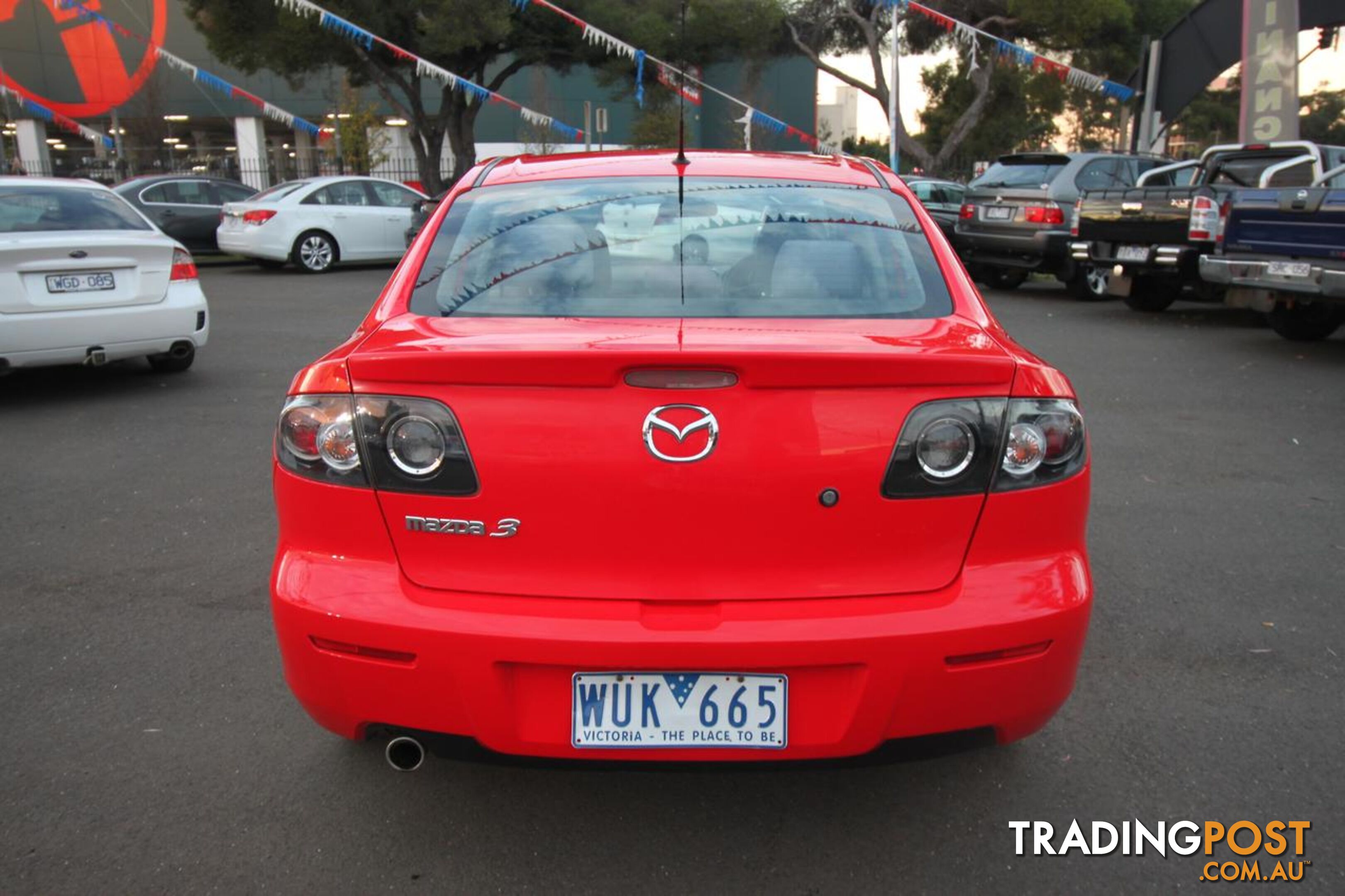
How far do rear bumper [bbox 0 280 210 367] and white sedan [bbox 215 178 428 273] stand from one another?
27.8 ft

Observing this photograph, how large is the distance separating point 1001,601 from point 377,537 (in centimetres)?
128

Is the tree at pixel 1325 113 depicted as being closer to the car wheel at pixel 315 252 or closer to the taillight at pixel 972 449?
the car wheel at pixel 315 252

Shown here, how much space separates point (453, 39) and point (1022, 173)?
13.5 meters

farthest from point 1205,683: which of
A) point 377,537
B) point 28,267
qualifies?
point 28,267

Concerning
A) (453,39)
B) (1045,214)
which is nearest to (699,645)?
(1045,214)

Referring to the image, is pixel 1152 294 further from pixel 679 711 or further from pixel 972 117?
pixel 972 117

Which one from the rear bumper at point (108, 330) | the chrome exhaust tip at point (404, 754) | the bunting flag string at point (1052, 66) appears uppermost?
the bunting flag string at point (1052, 66)

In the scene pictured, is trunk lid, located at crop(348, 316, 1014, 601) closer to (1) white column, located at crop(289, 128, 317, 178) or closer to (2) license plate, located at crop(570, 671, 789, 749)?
(2) license plate, located at crop(570, 671, 789, 749)

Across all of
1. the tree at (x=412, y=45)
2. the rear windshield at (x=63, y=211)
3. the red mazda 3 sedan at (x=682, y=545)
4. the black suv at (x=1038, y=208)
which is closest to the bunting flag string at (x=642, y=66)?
the tree at (x=412, y=45)

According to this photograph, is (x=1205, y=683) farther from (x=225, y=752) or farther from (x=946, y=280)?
(x=225, y=752)

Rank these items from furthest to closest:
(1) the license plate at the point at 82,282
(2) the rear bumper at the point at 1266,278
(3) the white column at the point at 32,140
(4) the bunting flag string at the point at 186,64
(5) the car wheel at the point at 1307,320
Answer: (3) the white column at the point at 32,140, (4) the bunting flag string at the point at 186,64, (5) the car wheel at the point at 1307,320, (2) the rear bumper at the point at 1266,278, (1) the license plate at the point at 82,282

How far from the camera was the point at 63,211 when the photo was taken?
24.0ft

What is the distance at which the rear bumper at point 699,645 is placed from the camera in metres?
2.12

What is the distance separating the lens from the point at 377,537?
88.1 inches
